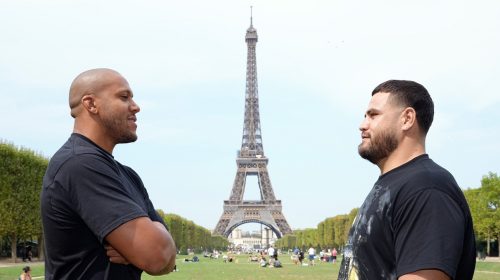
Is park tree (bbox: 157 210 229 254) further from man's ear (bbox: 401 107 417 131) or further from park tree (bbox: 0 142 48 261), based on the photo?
man's ear (bbox: 401 107 417 131)

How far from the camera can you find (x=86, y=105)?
3131mm

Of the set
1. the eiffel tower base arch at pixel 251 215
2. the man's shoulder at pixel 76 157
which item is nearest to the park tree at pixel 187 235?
the eiffel tower base arch at pixel 251 215

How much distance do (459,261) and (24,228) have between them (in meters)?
41.1

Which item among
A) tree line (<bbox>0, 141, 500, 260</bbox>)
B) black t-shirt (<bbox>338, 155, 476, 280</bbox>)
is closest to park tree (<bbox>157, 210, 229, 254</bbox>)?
tree line (<bbox>0, 141, 500, 260</bbox>)

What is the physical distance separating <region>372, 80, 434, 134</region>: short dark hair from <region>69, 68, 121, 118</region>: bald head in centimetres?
127

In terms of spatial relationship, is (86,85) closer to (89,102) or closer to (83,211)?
(89,102)

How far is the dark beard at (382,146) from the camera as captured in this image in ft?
11.2

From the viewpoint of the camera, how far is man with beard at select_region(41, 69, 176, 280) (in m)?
2.82

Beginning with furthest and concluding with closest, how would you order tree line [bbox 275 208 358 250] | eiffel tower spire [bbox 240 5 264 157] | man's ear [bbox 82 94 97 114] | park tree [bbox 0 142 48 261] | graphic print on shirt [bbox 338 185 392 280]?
eiffel tower spire [bbox 240 5 264 157]
tree line [bbox 275 208 358 250]
park tree [bbox 0 142 48 261]
graphic print on shirt [bbox 338 185 392 280]
man's ear [bbox 82 94 97 114]

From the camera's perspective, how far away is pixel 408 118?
3420 mm

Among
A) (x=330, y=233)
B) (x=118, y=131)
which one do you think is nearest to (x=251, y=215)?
(x=330, y=233)

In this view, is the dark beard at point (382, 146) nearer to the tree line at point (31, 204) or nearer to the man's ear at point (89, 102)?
the man's ear at point (89, 102)

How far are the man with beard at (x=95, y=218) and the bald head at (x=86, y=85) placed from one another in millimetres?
12

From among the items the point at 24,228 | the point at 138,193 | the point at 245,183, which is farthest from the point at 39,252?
the point at 245,183
